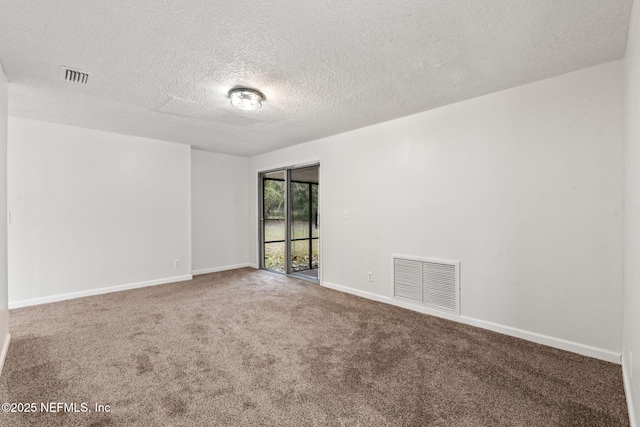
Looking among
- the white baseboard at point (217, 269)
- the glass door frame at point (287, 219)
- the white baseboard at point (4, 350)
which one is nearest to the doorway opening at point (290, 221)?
the glass door frame at point (287, 219)

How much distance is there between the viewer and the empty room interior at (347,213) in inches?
70.5

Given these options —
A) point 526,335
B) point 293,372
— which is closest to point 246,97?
point 293,372

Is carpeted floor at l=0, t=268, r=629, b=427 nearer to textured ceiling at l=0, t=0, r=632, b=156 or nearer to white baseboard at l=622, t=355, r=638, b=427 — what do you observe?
white baseboard at l=622, t=355, r=638, b=427

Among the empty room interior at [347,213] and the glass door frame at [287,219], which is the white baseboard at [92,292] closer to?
the empty room interior at [347,213]

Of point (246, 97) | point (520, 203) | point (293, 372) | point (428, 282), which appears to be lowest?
point (293, 372)

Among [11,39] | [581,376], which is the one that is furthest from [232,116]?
A: [581,376]

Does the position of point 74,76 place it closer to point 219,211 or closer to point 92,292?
point 92,292

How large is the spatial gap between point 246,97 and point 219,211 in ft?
11.3

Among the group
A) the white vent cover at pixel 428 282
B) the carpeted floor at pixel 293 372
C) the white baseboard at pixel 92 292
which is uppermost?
the white vent cover at pixel 428 282

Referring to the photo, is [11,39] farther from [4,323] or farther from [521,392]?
[521,392]

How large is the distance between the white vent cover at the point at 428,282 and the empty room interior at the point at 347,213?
0.03 meters

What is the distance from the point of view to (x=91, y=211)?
4.21m

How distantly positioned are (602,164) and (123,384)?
3951 millimetres

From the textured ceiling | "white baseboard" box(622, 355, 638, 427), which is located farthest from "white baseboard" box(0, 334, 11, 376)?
"white baseboard" box(622, 355, 638, 427)
